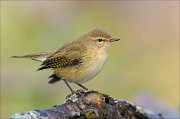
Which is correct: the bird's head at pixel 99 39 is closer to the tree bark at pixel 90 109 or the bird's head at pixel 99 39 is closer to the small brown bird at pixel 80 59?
the small brown bird at pixel 80 59

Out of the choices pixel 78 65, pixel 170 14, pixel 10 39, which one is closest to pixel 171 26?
pixel 170 14

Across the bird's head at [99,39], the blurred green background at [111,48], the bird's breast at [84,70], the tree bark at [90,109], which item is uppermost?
the blurred green background at [111,48]

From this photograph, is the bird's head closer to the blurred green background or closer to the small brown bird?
the small brown bird

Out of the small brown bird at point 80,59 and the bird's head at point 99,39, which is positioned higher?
the bird's head at point 99,39

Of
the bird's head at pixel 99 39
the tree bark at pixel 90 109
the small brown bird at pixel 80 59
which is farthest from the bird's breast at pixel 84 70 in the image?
the tree bark at pixel 90 109

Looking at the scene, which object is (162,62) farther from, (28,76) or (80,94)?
(80,94)

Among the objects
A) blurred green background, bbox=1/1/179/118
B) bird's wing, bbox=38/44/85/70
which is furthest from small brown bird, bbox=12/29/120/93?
blurred green background, bbox=1/1/179/118

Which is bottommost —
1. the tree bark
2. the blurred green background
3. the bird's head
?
the tree bark

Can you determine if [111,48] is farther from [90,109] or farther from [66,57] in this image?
[90,109]
